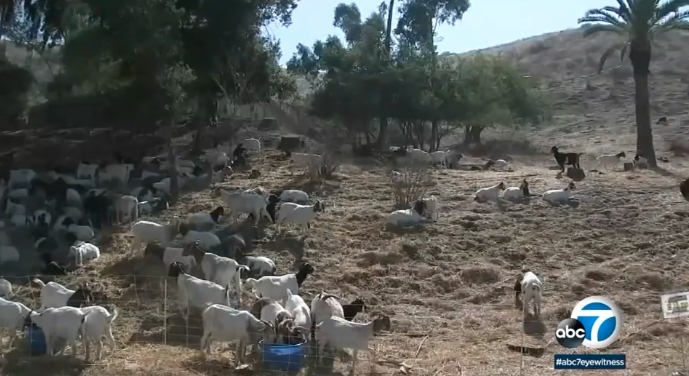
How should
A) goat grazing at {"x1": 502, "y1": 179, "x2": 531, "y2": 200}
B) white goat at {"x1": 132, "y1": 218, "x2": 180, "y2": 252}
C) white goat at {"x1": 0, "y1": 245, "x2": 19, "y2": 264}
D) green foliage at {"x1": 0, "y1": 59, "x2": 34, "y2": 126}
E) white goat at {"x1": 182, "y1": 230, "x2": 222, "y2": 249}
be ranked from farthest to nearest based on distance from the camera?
green foliage at {"x1": 0, "y1": 59, "x2": 34, "y2": 126}, goat grazing at {"x1": 502, "y1": 179, "x2": 531, "y2": 200}, white goat at {"x1": 132, "y1": 218, "x2": 180, "y2": 252}, white goat at {"x1": 182, "y1": 230, "x2": 222, "y2": 249}, white goat at {"x1": 0, "y1": 245, "x2": 19, "y2": 264}

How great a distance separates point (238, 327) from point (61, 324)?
219 cm

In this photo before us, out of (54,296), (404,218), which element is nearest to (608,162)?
(404,218)

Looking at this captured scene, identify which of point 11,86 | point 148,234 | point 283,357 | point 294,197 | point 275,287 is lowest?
point 283,357

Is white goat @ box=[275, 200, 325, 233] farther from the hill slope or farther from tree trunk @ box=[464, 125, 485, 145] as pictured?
tree trunk @ box=[464, 125, 485, 145]

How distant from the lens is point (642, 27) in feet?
88.9

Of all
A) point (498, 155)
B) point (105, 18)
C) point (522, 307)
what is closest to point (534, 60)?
point (498, 155)

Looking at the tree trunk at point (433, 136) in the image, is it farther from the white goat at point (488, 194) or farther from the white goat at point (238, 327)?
the white goat at point (238, 327)

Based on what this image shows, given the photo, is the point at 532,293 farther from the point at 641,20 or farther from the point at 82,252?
the point at 641,20

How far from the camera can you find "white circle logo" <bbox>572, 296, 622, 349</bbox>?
8.92 meters

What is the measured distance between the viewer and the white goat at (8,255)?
14.0 m

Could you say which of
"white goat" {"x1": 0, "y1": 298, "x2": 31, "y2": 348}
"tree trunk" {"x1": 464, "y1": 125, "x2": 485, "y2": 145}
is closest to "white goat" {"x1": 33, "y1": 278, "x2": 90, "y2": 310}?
"white goat" {"x1": 0, "y1": 298, "x2": 31, "y2": 348}

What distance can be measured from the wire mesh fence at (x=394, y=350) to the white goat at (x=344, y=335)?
0.26 metres

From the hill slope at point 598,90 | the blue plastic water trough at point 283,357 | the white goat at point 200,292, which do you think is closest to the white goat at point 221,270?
the white goat at point 200,292

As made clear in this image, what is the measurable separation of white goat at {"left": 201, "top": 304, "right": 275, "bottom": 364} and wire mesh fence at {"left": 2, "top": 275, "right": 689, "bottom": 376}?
0.37 ft
